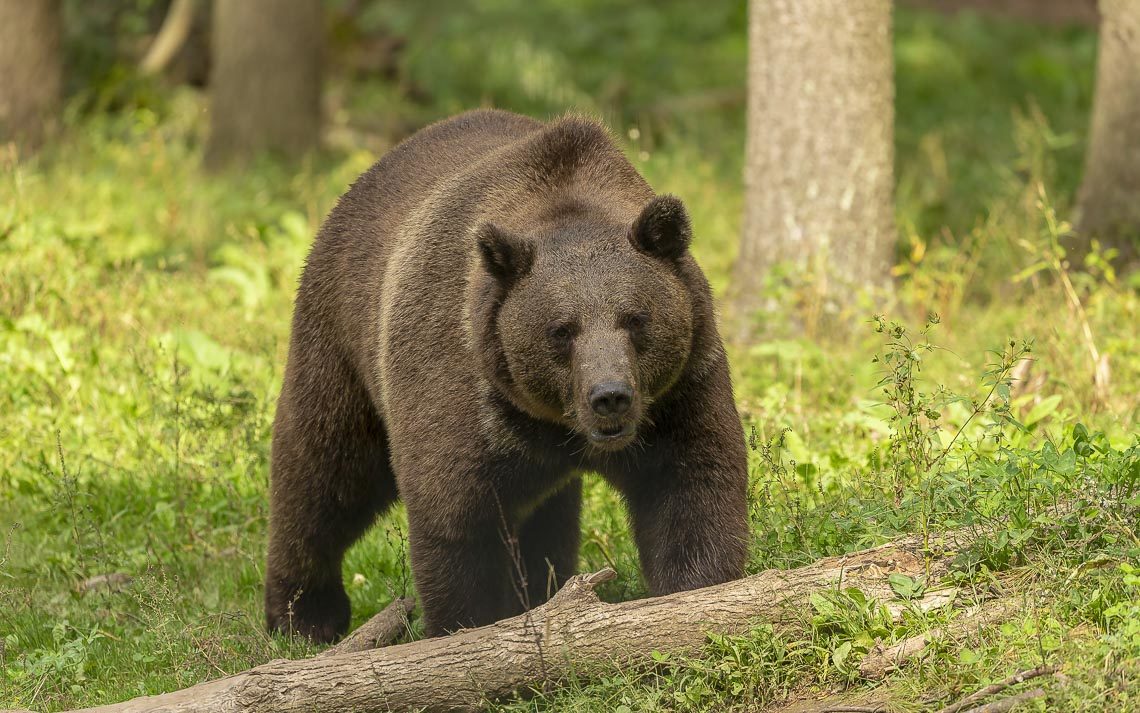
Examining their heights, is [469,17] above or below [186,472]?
above

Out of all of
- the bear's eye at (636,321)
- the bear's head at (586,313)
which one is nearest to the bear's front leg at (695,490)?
the bear's head at (586,313)

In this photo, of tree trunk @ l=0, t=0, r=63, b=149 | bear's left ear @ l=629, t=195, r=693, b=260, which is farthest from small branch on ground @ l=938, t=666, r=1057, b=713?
tree trunk @ l=0, t=0, r=63, b=149

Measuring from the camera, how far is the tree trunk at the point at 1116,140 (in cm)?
891

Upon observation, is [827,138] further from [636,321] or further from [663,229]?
[636,321]

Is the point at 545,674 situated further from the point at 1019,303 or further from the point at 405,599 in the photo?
the point at 1019,303

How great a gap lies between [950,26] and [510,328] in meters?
15.6

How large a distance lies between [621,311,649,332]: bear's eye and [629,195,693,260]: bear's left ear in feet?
0.88

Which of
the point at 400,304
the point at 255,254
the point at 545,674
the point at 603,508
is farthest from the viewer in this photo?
the point at 255,254

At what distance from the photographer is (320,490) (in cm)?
612

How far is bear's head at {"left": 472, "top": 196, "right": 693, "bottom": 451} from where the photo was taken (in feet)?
15.4

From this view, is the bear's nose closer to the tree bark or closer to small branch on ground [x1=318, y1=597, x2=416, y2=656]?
small branch on ground [x1=318, y1=597, x2=416, y2=656]

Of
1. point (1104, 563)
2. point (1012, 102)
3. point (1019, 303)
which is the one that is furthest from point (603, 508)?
point (1012, 102)

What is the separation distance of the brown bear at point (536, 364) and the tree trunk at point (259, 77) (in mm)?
8353

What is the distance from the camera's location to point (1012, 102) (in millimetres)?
15039
